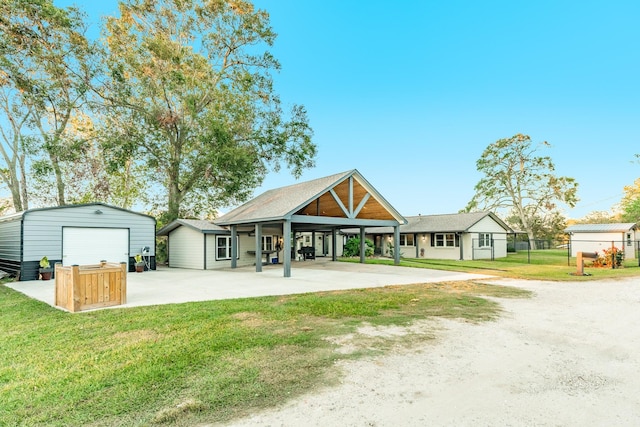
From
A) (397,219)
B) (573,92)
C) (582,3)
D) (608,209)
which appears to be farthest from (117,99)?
(608,209)

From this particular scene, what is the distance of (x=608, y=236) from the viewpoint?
2305 centimetres

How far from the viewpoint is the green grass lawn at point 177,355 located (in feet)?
9.07

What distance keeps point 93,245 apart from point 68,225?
1257 millimetres

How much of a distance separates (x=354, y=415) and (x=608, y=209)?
67.2 metres

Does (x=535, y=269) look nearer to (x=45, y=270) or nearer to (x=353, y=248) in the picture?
(x=353, y=248)

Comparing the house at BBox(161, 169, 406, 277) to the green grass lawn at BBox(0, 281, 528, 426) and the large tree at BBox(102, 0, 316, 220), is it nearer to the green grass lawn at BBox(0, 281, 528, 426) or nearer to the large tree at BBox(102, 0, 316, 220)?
the large tree at BBox(102, 0, 316, 220)

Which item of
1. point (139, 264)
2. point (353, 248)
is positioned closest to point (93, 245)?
point (139, 264)

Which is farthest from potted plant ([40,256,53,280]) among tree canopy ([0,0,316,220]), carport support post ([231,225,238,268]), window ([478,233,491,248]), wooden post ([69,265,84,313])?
window ([478,233,491,248])

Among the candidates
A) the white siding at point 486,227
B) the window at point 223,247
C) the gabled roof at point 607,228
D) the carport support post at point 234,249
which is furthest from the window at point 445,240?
the carport support post at point 234,249

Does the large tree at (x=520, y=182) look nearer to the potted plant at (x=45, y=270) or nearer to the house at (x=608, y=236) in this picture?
the house at (x=608, y=236)

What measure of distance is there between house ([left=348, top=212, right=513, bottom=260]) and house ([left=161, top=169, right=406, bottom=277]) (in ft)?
26.7

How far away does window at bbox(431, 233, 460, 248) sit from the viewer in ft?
78.8

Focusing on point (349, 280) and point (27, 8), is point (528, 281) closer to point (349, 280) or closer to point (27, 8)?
point (349, 280)

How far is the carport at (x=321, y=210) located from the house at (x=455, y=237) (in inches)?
324
